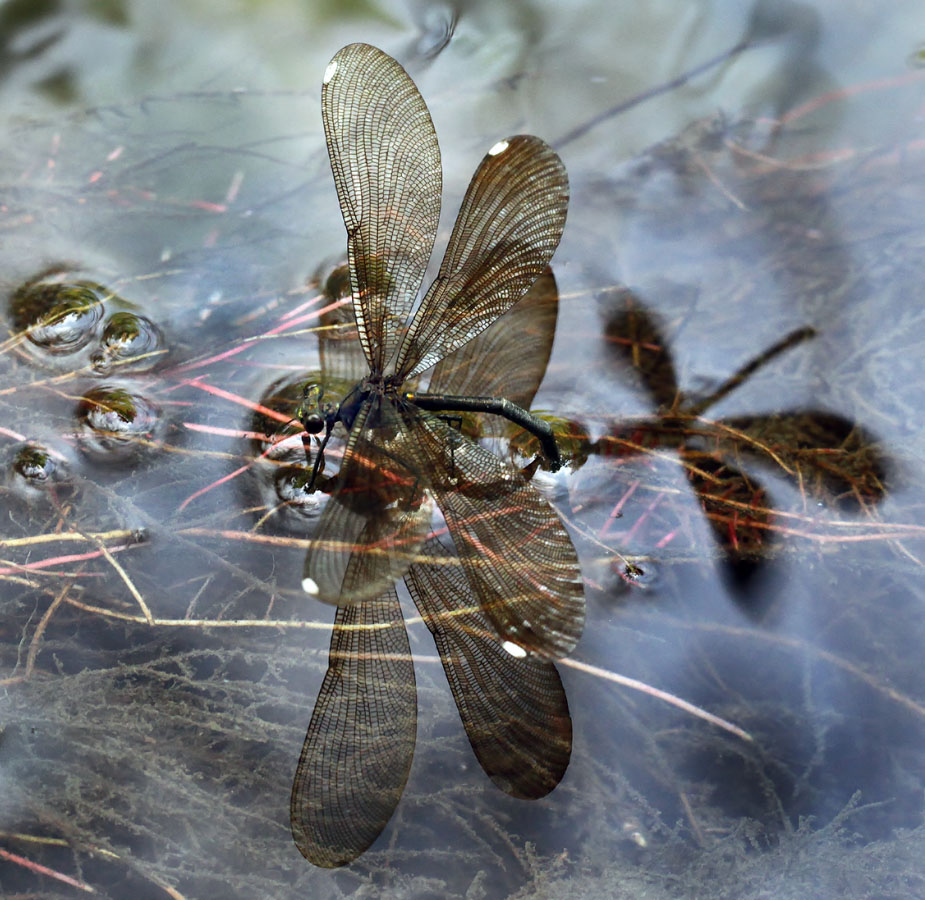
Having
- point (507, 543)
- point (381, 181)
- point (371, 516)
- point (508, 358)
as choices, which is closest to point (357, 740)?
→ point (371, 516)

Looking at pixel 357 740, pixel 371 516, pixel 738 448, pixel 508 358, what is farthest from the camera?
pixel 508 358

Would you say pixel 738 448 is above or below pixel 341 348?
above

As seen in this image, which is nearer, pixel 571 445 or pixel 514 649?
pixel 514 649

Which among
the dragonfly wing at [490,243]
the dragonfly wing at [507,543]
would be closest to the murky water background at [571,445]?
the dragonfly wing at [507,543]

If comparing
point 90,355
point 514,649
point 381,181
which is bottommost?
point 90,355

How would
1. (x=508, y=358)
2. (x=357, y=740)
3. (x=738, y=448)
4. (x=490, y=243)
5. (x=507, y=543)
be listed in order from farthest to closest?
(x=508, y=358) < (x=738, y=448) < (x=490, y=243) < (x=507, y=543) < (x=357, y=740)

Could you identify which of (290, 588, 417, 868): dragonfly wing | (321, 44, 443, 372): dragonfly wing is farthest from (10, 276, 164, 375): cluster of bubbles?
(290, 588, 417, 868): dragonfly wing

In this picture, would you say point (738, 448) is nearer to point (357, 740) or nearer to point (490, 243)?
point (490, 243)

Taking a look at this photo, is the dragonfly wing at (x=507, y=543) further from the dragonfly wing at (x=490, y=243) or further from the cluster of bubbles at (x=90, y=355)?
the cluster of bubbles at (x=90, y=355)
